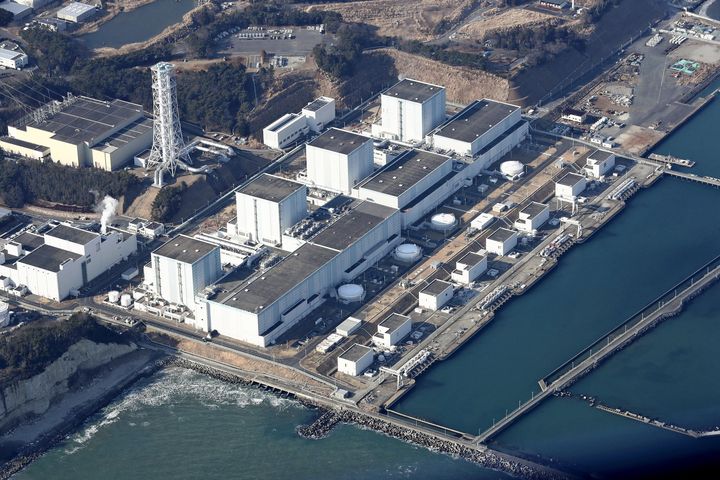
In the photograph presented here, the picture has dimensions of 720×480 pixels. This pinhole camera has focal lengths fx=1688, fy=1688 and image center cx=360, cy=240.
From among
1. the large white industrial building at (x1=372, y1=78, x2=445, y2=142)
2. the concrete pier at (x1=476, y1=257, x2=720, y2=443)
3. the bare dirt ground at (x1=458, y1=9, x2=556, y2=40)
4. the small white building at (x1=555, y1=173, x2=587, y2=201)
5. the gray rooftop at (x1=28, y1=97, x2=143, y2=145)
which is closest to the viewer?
the concrete pier at (x1=476, y1=257, x2=720, y2=443)

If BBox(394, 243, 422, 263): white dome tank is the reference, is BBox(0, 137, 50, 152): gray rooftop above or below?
above

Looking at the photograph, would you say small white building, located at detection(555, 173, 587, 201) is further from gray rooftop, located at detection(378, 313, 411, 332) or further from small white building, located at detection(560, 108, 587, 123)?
gray rooftop, located at detection(378, 313, 411, 332)

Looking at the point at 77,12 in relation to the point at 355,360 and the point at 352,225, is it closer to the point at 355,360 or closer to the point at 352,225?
the point at 352,225

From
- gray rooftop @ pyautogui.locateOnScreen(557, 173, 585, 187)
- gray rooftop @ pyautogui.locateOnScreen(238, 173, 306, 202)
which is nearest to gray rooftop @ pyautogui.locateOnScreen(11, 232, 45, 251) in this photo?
gray rooftop @ pyautogui.locateOnScreen(238, 173, 306, 202)

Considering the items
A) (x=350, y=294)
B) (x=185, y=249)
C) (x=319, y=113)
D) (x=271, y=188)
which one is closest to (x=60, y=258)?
(x=185, y=249)

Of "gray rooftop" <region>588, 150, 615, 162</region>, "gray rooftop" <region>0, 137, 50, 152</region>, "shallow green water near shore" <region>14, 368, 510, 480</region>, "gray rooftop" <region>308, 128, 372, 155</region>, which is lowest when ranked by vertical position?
"shallow green water near shore" <region>14, 368, 510, 480</region>

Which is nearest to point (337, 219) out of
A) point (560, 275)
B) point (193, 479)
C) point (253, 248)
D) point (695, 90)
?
point (253, 248)

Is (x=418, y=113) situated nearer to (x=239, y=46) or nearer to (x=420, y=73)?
(x=420, y=73)
